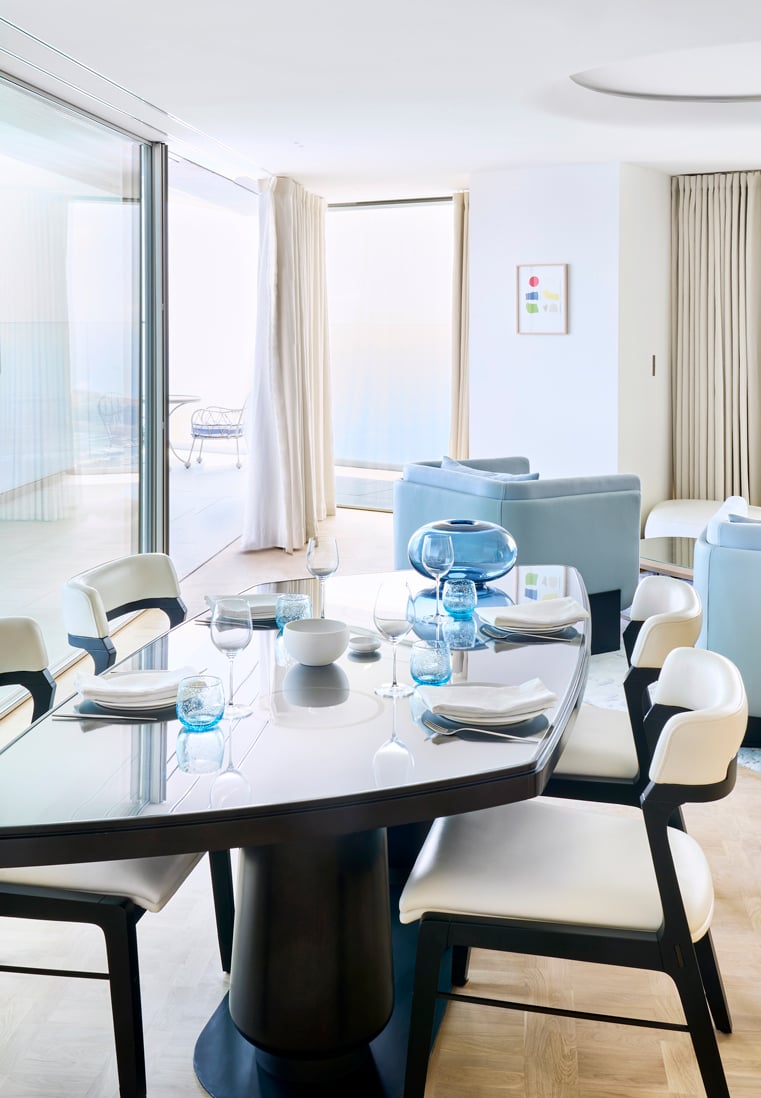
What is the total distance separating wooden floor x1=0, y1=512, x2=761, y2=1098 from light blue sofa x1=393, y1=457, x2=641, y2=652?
2.37 meters

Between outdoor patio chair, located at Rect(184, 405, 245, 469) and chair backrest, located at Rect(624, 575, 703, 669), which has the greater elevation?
outdoor patio chair, located at Rect(184, 405, 245, 469)

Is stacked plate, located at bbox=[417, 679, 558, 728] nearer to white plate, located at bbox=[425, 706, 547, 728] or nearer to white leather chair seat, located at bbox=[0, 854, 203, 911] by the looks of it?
white plate, located at bbox=[425, 706, 547, 728]

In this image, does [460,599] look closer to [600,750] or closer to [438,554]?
[438,554]

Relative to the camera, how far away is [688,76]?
16.7 feet

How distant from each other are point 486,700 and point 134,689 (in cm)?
64

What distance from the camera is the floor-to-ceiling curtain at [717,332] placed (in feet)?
24.1

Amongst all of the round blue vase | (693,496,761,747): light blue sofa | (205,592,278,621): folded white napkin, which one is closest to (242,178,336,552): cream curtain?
(693,496,761,747): light blue sofa

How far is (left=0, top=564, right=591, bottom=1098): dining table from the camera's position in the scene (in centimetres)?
145

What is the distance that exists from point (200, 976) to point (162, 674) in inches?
30.5

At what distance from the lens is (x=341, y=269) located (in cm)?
952

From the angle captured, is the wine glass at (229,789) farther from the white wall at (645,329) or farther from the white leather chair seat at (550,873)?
the white wall at (645,329)

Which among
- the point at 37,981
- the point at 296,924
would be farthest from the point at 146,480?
the point at 296,924

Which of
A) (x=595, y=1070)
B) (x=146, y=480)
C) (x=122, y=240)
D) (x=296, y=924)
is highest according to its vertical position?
(x=122, y=240)

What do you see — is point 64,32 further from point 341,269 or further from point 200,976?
point 341,269
